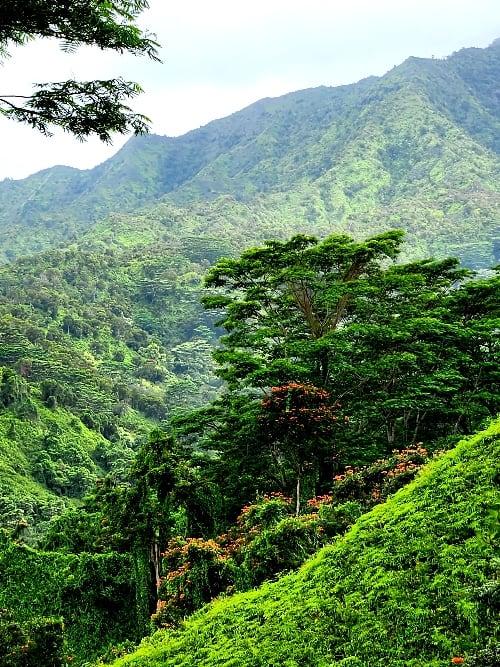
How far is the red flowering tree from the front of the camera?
45.9 ft

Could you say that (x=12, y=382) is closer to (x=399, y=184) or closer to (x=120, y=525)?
(x=120, y=525)

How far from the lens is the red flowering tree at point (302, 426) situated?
14.0 m

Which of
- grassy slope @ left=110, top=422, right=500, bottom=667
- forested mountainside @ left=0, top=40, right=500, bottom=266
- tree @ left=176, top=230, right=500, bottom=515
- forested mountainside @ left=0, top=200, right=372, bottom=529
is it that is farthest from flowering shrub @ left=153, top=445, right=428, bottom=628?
forested mountainside @ left=0, top=40, right=500, bottom=266

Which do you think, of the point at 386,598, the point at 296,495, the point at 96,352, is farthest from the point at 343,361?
the point at 96,352

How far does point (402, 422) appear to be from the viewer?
1869cm

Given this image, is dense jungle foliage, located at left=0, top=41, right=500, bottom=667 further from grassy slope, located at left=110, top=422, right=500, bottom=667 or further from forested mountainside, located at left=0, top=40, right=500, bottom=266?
forested mountainside, located at left=0, top=40, right=500, bottom=266

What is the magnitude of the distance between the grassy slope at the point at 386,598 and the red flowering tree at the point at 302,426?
5814mm

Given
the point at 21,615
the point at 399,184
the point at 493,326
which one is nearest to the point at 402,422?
the point at 493,326

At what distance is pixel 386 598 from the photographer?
6086mm

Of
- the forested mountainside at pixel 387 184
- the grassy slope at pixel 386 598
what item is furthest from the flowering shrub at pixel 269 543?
the forested mountainside at pixel 387 184

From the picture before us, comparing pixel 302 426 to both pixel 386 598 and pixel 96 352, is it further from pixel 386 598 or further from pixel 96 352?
pixel 96 352

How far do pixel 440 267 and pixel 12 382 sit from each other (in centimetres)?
3699

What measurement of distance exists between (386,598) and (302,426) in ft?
25.7

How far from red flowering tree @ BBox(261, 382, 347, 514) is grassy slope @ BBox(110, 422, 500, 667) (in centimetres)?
581
